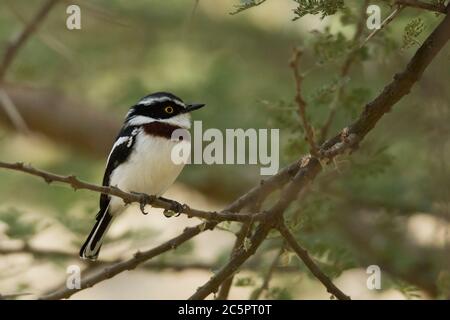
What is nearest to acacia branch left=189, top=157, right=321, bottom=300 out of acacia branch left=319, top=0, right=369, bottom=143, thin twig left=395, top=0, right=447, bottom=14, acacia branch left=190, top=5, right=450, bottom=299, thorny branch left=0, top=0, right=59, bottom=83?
acacia branch left=190, top=5, right=450, bottom=299

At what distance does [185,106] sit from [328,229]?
1.92 m

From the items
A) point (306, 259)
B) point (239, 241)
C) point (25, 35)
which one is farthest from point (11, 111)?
point (306, 259)

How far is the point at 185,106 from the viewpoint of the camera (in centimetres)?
462

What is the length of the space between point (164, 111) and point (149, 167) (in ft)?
1.06

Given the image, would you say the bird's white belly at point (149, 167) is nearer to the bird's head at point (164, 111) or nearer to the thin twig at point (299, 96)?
the bird's head at point (164, 111)

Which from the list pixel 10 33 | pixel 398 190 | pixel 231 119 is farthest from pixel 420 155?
pixel 10 33

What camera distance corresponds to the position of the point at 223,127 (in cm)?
580

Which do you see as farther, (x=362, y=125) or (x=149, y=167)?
(x=149, y=167)

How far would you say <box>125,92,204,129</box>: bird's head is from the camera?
457cm

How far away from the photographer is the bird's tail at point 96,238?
454 centimetres

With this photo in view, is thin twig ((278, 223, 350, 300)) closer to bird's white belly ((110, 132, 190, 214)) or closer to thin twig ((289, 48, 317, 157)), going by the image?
thin twig ((289, 48, 317, 157))

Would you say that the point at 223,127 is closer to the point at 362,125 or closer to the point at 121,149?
the point at 121,149

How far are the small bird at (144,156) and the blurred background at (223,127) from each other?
1.44ft
